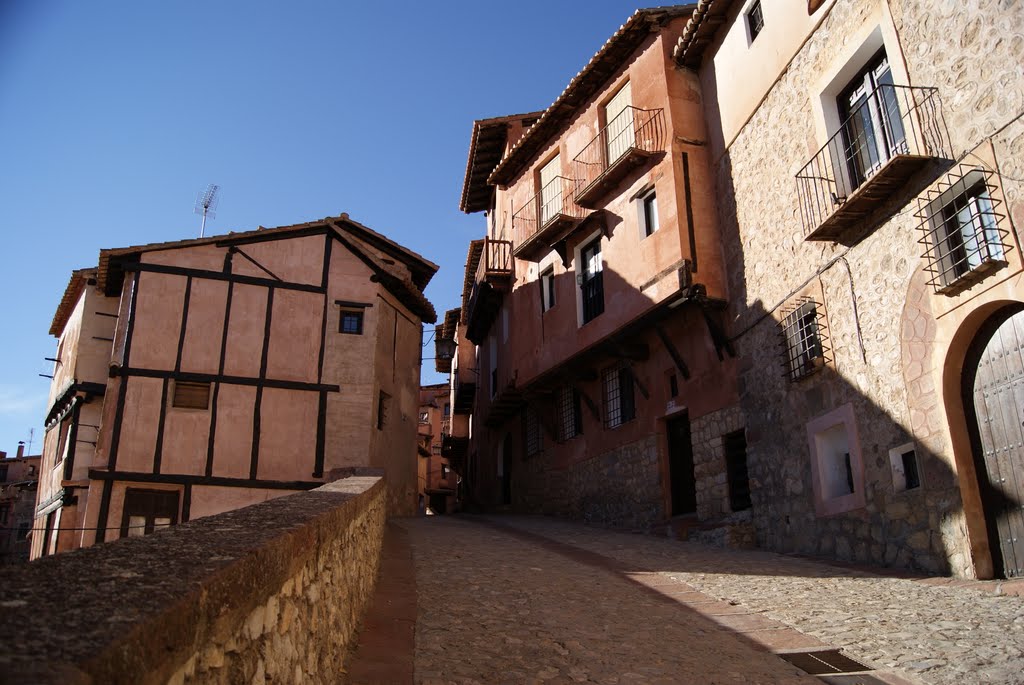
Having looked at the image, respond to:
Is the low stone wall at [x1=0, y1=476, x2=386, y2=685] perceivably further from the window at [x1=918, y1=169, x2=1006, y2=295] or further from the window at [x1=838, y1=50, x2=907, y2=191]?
the window at [x1=838, y1=50, x2=907, y2=191]

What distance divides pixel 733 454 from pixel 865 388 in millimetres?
3908

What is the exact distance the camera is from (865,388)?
32.8ft

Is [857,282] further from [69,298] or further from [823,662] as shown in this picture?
[69,298]

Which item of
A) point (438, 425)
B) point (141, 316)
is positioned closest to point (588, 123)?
point (141, 316)

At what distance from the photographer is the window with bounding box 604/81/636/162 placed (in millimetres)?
16812

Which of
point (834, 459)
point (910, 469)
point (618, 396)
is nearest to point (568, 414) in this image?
Result: point (618, 396)

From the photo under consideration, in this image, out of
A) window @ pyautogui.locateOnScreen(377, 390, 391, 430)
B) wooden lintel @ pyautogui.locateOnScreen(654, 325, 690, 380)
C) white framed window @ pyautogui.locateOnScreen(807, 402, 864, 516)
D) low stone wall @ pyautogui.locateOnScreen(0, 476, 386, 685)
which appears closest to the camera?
low stone wall @ pyautogui.locateOnScreen(0, 476, 386, 685)

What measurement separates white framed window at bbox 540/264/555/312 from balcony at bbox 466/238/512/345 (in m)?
2.65

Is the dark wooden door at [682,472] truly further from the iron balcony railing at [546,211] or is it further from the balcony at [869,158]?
the iron balcony railing at [546,211]

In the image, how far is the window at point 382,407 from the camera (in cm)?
2045

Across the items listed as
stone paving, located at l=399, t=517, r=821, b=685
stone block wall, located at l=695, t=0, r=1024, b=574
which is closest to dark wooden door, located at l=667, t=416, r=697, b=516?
stone block wall, located at l=695, t=0, r=1024, b=574

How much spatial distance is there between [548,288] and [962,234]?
41.3 ft

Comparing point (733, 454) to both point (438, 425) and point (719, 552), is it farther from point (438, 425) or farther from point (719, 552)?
point (438, 425)

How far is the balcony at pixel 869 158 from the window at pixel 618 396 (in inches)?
256
